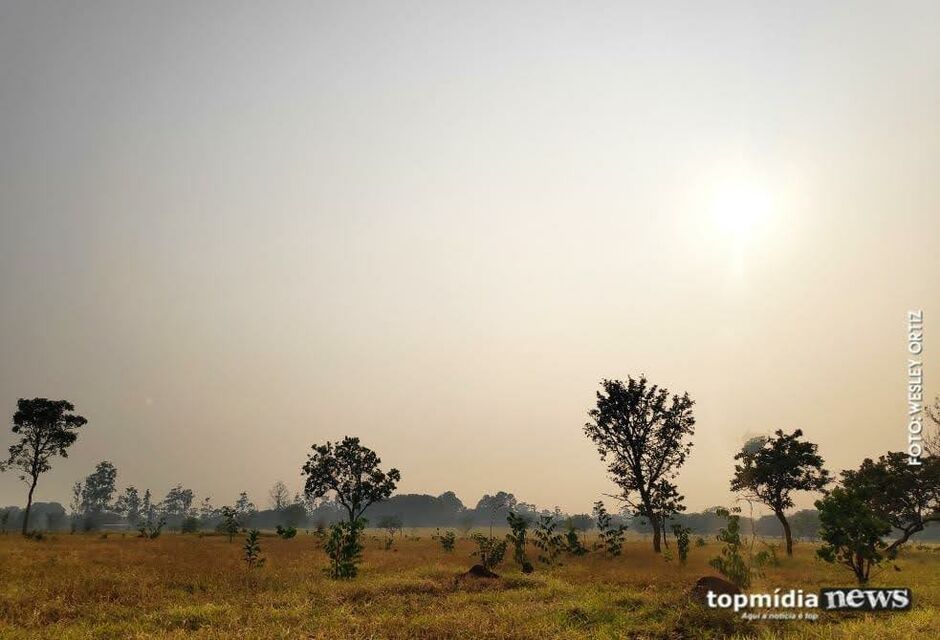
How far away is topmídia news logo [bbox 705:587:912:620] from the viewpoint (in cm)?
1373

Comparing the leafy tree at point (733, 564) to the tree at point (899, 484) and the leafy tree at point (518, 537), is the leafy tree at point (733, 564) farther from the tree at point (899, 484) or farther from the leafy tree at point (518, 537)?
the tree at point (899, 484)

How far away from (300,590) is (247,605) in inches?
111

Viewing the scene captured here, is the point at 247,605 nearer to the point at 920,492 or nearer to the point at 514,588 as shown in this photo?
the point at 514,588

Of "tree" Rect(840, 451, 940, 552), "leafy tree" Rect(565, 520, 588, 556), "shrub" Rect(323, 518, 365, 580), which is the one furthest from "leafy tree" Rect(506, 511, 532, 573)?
"tree" Rect(840, 451, 940, 552)

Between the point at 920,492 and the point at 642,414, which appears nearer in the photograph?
the point at 642,414

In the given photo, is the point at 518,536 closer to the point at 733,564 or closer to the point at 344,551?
the point at 344,551

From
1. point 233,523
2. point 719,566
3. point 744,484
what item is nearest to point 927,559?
point 744,484

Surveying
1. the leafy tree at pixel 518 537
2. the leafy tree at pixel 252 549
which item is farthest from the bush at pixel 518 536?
the leafy tree at pixel 252 549

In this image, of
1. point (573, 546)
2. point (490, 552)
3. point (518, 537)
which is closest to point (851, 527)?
point (518, 537)

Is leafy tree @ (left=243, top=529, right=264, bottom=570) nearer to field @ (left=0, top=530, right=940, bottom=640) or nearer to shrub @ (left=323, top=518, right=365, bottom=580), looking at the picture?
field @ (left=0, top=530, right=940, bottom=640)

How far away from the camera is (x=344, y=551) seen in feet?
77.6

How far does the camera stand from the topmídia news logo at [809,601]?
13727 mm

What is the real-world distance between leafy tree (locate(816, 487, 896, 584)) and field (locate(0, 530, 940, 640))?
164 cm

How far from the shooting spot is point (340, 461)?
185 feet
